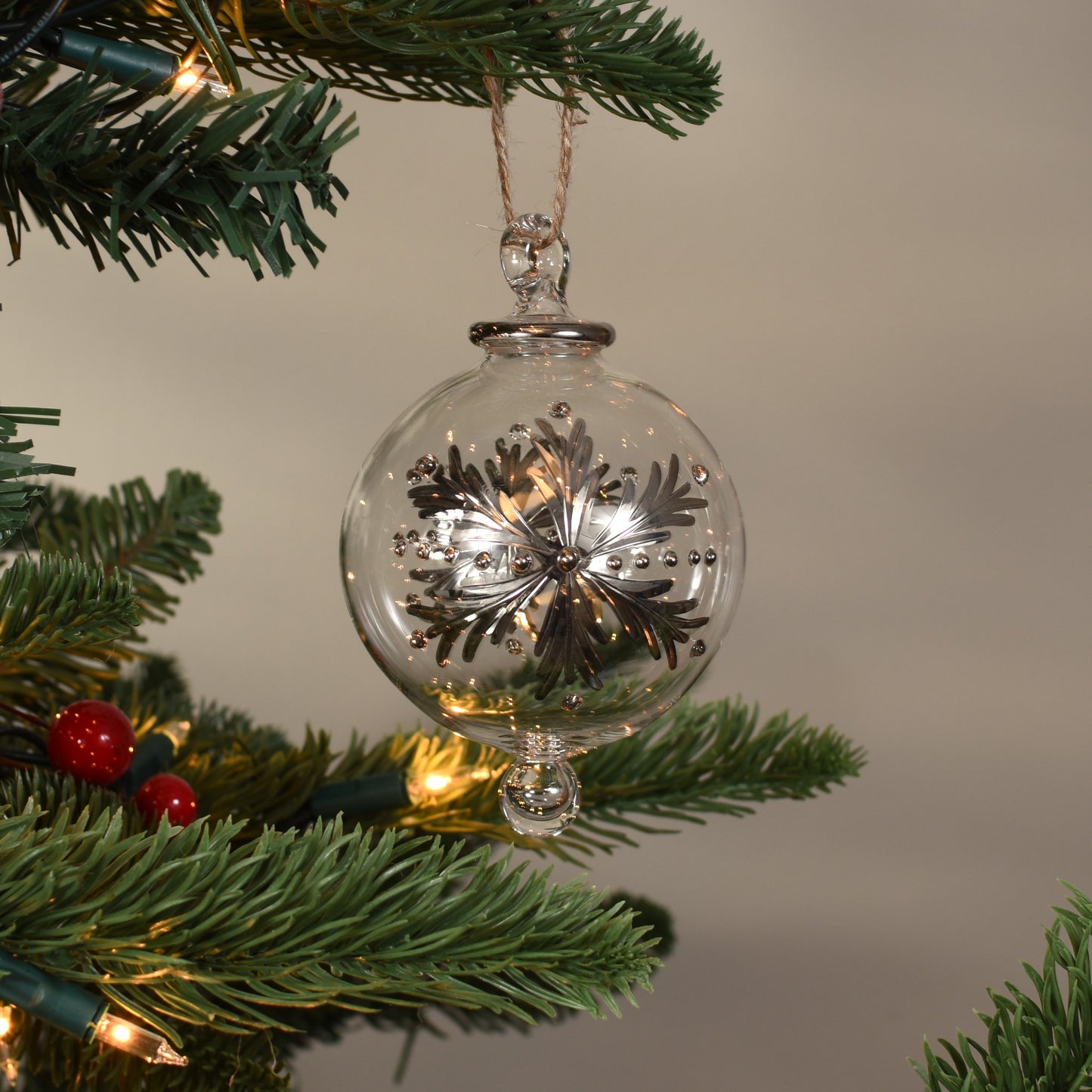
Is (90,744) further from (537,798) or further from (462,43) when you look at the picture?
(462,43)

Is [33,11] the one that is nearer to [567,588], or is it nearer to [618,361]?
[567,588]

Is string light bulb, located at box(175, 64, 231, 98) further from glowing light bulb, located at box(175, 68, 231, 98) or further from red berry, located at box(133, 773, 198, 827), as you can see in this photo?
red berry, located at box(133, 773, 198, 827)

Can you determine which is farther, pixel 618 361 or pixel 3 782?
pixel 618 361

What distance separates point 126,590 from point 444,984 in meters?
0.15

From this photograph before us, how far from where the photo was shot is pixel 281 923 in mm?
273

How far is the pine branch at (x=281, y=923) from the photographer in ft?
0.87

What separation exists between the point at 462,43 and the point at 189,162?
0.25 ft

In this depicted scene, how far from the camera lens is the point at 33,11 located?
32 cm

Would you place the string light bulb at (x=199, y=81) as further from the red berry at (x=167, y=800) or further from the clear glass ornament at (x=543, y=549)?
the red berry at (x=167, y=800)

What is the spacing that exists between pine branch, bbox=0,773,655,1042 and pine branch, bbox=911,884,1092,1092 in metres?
0.07

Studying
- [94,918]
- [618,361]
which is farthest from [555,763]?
[618,361]

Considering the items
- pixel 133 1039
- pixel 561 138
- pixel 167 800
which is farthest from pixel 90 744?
pixel 561 138

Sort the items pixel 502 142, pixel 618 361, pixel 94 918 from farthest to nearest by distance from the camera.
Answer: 1. pixel 618 361
2. pixel 502 142
3. pixel 94 918

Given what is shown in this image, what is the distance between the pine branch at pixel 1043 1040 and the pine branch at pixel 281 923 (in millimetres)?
74
